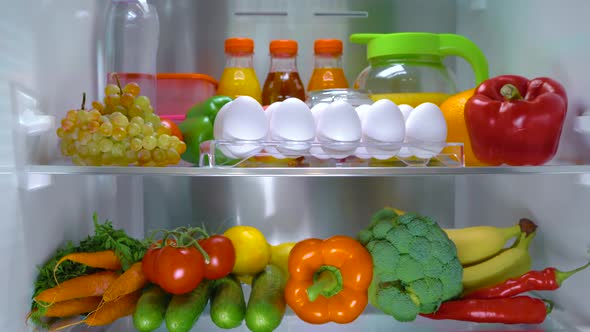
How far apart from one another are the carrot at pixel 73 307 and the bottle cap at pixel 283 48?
0.65 metres

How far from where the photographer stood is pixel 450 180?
5.49ft

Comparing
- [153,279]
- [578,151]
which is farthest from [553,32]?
[153,279]

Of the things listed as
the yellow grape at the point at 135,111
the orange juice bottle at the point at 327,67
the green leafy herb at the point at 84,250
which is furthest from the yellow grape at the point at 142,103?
the orange juice bottle at the point at 327,67

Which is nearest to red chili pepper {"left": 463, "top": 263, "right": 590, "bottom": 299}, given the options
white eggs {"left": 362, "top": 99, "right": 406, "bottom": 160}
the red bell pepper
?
the red bell pepper

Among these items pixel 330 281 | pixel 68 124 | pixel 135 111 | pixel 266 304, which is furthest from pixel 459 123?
pixel 68 124

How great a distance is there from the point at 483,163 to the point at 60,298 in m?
0.76

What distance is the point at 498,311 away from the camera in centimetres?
120

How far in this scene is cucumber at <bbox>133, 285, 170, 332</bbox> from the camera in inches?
43.1

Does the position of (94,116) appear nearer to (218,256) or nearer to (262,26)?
(218,256)

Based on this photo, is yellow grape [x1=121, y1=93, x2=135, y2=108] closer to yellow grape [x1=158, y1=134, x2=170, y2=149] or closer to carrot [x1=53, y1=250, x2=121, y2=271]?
yellow grape [x1=158, y1=134, x2=170, y2=149]

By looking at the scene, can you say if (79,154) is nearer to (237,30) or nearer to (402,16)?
(237,30)

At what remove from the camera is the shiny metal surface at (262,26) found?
1.64 metres

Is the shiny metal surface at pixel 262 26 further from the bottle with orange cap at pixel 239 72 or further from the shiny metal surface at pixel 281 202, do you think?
the shiny metal surface at pixel 281 202

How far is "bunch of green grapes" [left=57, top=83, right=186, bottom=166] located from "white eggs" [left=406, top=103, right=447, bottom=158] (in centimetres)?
40
